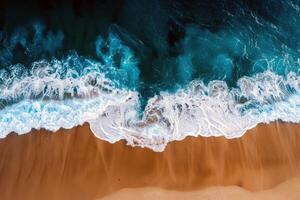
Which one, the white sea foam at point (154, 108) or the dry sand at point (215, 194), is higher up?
the white sea foam at point (154, 108)

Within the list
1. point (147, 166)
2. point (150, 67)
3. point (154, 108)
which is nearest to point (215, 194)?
point (147, 166)

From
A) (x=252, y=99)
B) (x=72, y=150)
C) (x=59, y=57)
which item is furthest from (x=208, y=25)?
(x=72, y=150)

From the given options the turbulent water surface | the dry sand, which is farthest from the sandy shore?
the turbulent water surface

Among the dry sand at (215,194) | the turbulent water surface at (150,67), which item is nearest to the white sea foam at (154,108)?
the turbulent water surface at (150,67)

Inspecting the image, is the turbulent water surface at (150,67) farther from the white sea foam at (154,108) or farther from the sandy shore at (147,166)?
the sandy shore at (147,166)

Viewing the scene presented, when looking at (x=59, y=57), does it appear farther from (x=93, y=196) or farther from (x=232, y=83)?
(x=232, y=83)

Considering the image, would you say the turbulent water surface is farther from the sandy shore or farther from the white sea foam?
the sandy shore
